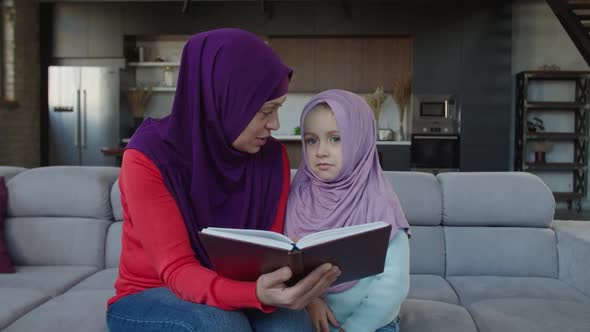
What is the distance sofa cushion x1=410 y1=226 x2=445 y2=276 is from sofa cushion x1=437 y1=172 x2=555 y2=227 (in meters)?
0.10

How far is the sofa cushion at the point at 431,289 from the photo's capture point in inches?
76.3

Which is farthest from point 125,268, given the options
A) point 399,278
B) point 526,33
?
point 526,33

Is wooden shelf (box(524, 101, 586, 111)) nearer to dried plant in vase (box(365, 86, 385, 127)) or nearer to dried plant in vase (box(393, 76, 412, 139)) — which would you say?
dried plant in vase (box(393, 76, 412, 139))

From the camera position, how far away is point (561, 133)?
6543 mm

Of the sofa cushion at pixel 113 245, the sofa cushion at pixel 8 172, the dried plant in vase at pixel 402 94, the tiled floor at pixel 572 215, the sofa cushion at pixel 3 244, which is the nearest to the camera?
the sofa cushion at pixel 3 244

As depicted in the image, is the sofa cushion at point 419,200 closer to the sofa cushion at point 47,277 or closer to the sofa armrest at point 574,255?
the sofa armrest at point 574,255

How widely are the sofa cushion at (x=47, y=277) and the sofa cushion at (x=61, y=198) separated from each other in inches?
9.5

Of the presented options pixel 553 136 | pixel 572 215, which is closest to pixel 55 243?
pixel 572 215

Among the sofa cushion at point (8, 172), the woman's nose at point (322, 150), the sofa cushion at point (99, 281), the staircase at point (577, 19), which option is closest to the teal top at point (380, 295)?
the woman's nose at point (322, 150)

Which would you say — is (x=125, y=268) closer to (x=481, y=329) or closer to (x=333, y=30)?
(x=481, y=329)

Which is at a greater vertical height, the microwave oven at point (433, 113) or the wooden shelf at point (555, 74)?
the wooden shelf at point (555, 74)

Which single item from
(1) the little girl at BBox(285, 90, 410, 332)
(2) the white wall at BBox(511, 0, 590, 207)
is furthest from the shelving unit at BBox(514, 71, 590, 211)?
(1) the little girl at BBox(285, 90, 410, 332)

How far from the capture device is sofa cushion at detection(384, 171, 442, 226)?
7.32 feet

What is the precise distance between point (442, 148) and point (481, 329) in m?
5.13
